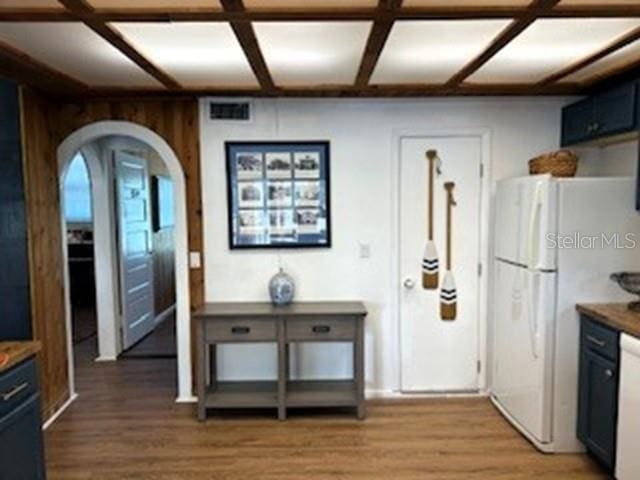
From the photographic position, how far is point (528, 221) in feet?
10.1

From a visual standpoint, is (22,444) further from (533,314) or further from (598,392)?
(598,392)

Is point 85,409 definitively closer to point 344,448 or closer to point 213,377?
point 213,377

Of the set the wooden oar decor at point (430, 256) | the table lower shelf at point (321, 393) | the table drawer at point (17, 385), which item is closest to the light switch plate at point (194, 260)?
the table lower shelf at point (321, 393)

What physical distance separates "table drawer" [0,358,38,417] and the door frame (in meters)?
2.46

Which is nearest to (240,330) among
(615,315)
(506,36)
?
(615,315)

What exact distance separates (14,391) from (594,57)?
3279mm

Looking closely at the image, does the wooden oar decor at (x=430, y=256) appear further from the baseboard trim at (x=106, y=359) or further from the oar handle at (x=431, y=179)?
the baseboard trim at (x=106, y=359)

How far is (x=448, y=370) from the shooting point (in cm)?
395

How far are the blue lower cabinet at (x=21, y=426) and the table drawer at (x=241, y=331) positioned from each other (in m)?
1.30

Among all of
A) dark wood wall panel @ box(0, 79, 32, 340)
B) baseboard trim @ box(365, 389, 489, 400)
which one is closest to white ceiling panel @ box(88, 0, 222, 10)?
dark wood wall panel @ box(0, 79, 32, 340)

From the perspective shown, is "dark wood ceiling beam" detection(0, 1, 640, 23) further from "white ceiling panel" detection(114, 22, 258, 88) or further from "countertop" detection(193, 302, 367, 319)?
"countertop" detection(193, 302, 367, 319)

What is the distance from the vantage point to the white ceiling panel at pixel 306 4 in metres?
1.99

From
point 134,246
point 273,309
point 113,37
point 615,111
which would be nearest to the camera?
point 113,37

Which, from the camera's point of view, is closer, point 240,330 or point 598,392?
point 598,392
